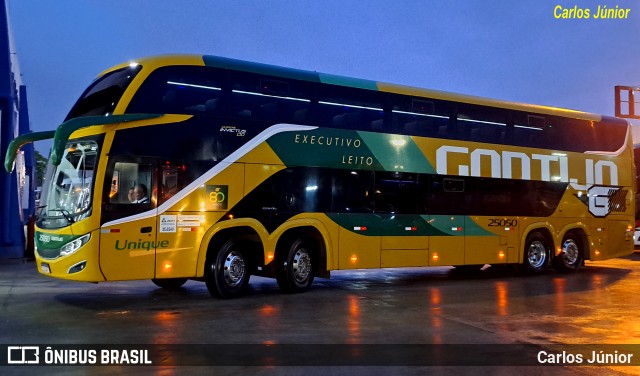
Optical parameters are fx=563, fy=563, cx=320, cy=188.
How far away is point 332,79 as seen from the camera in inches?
461

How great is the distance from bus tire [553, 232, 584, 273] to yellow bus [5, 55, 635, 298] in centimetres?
5

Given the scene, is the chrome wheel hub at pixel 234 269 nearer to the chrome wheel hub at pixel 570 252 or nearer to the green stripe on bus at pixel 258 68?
the green stripe on bus at pixel 258 68

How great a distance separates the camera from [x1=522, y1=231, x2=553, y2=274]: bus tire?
14906 mm

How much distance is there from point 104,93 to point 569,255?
12.7m

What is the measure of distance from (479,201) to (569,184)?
132 inches

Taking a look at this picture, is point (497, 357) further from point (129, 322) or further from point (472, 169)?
point (472, 169)

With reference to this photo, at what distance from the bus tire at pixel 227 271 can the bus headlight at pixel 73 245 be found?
2210 millimetres

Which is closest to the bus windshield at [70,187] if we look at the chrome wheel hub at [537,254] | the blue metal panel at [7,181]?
the blue metal panel at [7,181]

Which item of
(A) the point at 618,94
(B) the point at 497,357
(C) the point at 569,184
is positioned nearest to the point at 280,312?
(B) the point at 497,357

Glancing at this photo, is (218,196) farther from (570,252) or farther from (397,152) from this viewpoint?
(570,252)

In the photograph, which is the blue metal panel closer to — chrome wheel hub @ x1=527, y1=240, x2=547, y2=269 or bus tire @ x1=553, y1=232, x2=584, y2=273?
chrome wheel hub @ x1=527, y1=240, x2=547, y2=269

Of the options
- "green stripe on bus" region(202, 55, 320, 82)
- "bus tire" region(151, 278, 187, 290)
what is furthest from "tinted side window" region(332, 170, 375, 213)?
"bus tire" region(151, 278, 187, 290)

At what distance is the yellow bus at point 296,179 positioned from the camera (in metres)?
9.18

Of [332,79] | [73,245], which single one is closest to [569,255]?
[332,79]
